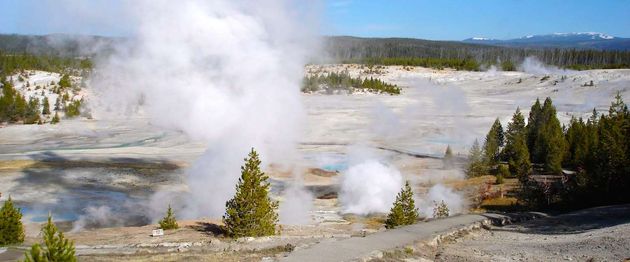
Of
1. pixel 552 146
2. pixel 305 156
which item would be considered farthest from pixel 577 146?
pixel 305 156

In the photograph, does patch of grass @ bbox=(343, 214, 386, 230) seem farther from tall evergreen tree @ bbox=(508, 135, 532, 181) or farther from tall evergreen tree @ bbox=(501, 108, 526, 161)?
tall evergreen tree @ bbox=(501, 108, 526, 161)

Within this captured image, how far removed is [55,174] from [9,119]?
2901 cm

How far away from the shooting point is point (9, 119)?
5850 cm

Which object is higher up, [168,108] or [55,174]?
[168,108]

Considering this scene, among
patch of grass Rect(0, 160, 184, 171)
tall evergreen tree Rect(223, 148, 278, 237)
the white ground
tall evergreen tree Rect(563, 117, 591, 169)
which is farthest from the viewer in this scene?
tall evergreen tree Rect(563, 117, 591, 169)

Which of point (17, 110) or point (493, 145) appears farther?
point (17, 110)

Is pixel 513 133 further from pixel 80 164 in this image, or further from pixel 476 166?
pixel 80 164

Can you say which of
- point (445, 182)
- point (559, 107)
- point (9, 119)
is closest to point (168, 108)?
point (445, 182)

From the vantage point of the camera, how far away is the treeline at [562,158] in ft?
87.9

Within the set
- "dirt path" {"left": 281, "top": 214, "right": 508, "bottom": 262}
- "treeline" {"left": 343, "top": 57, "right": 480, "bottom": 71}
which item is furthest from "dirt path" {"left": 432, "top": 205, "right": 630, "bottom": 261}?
"treeline" {"left": 343, "top": 57, "right": 480, "bottom": 71}

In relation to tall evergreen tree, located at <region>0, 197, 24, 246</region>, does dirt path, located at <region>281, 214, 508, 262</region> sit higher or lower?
higher

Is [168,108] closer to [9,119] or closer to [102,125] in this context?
[102,125]

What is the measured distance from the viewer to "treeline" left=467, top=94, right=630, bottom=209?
2678 centimetres

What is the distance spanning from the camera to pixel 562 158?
40.3 meters
